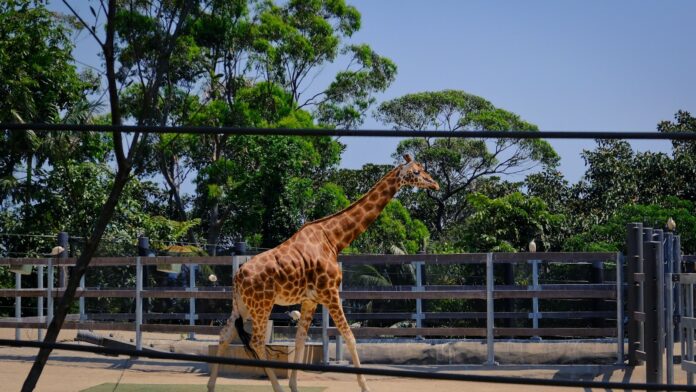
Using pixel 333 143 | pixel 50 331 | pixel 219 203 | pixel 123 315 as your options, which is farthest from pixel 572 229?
pixel 50 331

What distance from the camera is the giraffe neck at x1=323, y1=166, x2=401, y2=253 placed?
26.2 feet

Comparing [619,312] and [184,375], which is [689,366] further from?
[184,375]

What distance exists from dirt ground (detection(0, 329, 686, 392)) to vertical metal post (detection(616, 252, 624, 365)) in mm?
352

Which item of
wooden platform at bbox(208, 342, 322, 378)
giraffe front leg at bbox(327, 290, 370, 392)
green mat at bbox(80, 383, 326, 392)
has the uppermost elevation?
giraffe front leg at bbox(327, 290, 370, 392)

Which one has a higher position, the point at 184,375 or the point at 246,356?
the point at 246,356

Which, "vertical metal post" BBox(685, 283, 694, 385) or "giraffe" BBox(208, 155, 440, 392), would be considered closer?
"vertical metal post" BBox(685, 283, 694, 385)

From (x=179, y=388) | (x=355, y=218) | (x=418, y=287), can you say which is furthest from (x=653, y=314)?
(x=179, y=388)

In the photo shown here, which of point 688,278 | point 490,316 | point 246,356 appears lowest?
point 246,356

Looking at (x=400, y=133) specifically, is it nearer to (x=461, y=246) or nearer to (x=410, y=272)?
(x=410, y=272)

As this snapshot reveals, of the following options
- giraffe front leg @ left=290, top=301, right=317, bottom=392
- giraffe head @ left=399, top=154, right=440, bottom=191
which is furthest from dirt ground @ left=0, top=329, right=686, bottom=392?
giraffe head @ left=399, top=154, right=440, bottom=191

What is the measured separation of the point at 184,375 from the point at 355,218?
2.05 m

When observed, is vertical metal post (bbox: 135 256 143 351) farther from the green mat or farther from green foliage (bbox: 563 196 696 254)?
green foliage (bbox: 563 196 696 254)

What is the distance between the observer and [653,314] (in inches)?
288

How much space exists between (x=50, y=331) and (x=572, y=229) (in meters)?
16.0
